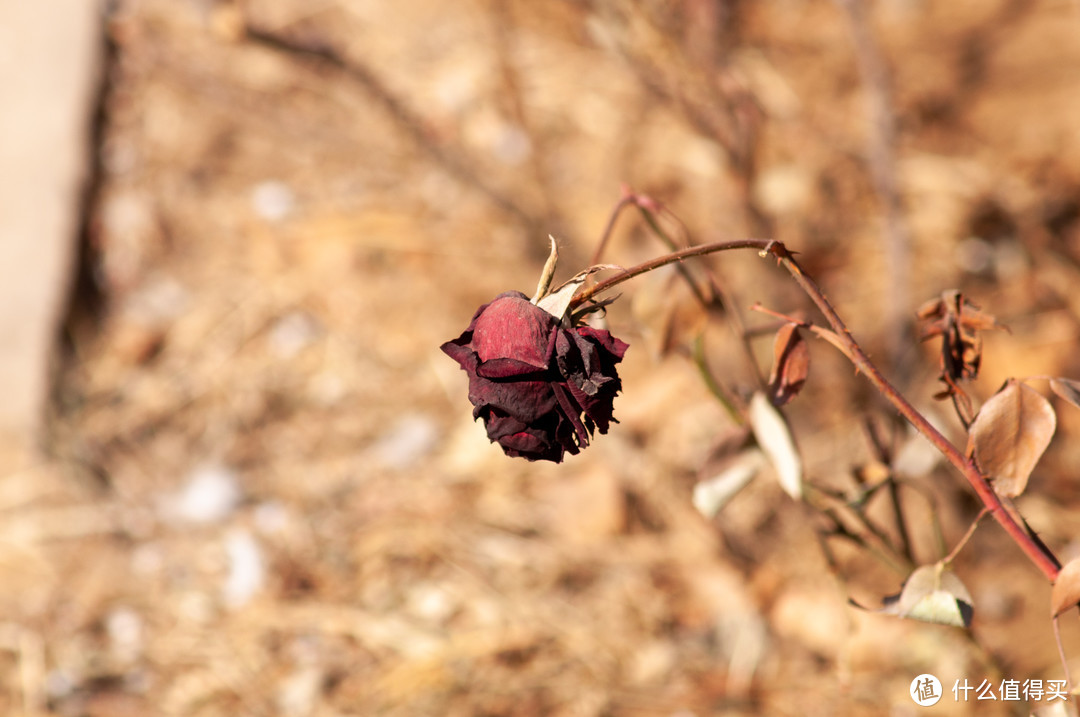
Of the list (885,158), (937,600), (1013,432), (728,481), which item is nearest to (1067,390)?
(1013,432)

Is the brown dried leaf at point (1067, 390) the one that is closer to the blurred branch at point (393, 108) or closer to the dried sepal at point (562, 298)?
the dried sepal at point (562, 298)

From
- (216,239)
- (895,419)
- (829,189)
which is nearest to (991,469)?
(895,419)

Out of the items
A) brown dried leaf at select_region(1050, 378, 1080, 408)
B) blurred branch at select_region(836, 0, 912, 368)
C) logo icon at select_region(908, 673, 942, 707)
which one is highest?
blurred branch at select_region(836, 0, 912, 368)

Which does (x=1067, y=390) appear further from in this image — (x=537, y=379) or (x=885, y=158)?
(x=885, y=158)

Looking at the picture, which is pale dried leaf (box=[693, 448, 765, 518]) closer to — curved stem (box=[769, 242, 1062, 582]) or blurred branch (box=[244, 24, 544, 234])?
curved stem (box=[769, 242, 1062, 582])

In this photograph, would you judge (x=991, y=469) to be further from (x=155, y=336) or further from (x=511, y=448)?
(x=155, y=336)

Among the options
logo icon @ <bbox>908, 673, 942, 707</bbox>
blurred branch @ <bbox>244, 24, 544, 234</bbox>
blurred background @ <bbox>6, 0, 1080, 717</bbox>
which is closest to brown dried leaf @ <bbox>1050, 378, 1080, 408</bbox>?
blurred background @ <bbox>6, 0, 1080, 717</bbox>

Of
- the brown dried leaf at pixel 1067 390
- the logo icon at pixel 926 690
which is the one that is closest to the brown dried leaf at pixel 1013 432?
the brown dried leaf at pixel 1067 390
